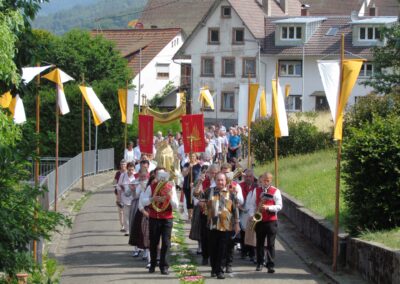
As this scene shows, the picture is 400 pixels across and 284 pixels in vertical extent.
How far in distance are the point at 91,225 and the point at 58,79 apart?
422 centimetres

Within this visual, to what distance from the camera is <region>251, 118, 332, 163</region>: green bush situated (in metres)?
37.8

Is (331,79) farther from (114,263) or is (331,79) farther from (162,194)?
(114,263)

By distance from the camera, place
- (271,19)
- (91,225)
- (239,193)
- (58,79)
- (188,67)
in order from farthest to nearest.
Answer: (188,67) → (271,19) → (58,79) → (91,225) → (239,193)

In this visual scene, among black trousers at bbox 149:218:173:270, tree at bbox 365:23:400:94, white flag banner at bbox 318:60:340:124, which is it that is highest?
tree at bbox 365:23:400:94

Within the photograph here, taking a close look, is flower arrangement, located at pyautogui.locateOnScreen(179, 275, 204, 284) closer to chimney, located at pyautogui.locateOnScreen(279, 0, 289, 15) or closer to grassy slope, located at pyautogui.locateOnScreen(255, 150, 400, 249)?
grassy slope, located at pyautogui.locateOnScreen(255, 150, 400, 249)

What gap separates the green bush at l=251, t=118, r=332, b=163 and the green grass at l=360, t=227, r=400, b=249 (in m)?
21.4

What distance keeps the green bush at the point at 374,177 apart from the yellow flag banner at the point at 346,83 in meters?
0.33

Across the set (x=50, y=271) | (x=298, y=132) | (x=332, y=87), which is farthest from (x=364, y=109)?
(x=50, y=271)

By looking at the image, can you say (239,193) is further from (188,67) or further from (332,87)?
(188,67)

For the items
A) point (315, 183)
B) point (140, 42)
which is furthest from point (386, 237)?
point (140, 42)

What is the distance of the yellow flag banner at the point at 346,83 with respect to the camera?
17.2 meters

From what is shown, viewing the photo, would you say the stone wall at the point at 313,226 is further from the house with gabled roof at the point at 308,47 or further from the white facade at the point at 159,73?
the white facade at the point at 159,73

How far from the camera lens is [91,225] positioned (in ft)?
A: 77.2

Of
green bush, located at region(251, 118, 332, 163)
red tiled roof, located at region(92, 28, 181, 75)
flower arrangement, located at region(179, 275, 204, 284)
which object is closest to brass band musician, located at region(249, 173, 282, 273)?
flower arrangement, located at region(179, 275, 204, 284)
